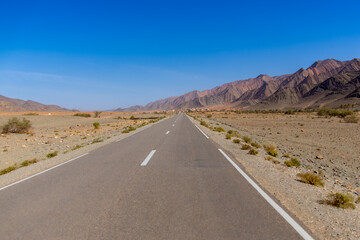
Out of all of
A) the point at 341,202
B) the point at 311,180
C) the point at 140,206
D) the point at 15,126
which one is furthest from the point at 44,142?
the point at 341,202

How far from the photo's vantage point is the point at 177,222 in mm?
3650

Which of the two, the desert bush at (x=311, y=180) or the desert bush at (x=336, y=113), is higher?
the desert bush at (x=311, y=180)

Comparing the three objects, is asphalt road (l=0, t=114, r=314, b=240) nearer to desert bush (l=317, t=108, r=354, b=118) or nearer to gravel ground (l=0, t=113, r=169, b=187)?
gravel ground (l=0, t=113, r=169, b=187)

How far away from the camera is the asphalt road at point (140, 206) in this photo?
3.40 m

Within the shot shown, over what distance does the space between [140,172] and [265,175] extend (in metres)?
3.79

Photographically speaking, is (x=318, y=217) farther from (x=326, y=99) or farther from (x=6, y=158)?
(x=326, y=99)

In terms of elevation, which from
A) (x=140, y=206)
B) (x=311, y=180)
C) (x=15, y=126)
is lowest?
(x=311, y=180)

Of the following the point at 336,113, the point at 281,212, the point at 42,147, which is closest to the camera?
the point at 281,212

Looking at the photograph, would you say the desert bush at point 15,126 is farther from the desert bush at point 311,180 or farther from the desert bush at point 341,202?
the desert bush at point 341,202

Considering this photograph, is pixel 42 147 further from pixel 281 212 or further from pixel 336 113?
pixel 336 113

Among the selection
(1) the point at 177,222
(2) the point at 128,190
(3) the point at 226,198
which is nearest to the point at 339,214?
(3) the point at 226,198

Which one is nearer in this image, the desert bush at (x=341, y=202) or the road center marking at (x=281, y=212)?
the road center marking at (x=281, y=212)

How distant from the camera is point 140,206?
429cm

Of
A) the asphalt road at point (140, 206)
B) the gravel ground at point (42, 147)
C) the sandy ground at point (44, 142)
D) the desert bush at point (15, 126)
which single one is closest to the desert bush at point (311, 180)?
the asphalt road at point (140, 206)
